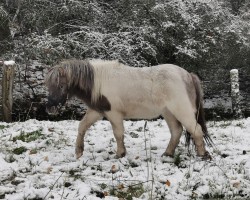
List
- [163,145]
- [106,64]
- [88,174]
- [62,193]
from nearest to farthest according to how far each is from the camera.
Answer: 1. [62,193]
2. [88,174]
3. [106,64]
4. [163,145]

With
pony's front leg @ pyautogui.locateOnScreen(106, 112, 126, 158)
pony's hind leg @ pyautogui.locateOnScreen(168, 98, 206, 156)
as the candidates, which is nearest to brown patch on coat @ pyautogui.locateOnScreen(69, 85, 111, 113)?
pony's front leg @ pyautogui.locateOnScreen(106, 112, 126, 158)

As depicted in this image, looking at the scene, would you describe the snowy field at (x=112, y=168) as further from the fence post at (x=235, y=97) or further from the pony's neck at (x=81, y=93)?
the fence post at (x=235, y=97)

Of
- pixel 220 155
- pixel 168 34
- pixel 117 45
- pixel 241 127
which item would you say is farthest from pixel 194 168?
pixel 168 34

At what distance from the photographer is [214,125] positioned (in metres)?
7.23

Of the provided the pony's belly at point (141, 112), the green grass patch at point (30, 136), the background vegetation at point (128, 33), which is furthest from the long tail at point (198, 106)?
the background vegetation at point (128, 33)

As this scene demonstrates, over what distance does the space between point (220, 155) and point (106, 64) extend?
188cm

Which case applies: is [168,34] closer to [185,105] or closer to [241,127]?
[241,127]

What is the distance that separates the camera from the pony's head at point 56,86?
15.8 ft

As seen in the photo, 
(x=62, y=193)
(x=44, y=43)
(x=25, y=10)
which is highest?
(x=25, y=10)

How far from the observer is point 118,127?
4.91 metres

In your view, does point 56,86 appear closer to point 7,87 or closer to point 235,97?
point 7,87

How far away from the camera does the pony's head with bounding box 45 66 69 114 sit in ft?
15.8

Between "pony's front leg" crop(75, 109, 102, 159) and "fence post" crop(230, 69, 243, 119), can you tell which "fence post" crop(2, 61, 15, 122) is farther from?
"fence post" crop(230, 69, 243, 119)

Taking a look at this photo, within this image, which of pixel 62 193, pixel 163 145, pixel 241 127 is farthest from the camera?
pixel 241 127
